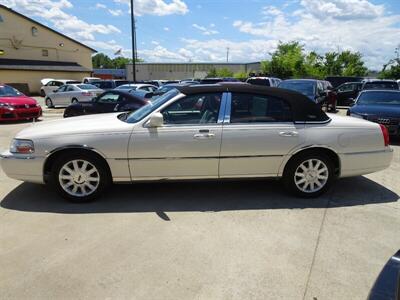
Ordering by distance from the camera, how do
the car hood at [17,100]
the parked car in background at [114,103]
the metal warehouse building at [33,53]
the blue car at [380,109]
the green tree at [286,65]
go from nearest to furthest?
1. the blue car at [380,109]
2. the parked car in background at [114,103]
3. the car hood at [17,100]
4. the metal warehouse building at [33,53]
5. the green tree at [286,65]

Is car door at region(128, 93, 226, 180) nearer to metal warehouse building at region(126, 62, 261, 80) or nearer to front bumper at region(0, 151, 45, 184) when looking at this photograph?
front bumper at region(0, 151, 45, 184)

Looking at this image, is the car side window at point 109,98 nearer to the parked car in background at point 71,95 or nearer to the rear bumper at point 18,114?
the rear bumper at point 18,114

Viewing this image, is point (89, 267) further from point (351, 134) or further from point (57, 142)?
point (351, 134)

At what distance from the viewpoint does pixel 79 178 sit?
4.71 m

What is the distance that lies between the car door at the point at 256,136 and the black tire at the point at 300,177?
0.17 meters

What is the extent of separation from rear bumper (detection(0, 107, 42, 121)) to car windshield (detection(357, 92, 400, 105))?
37.3 feet

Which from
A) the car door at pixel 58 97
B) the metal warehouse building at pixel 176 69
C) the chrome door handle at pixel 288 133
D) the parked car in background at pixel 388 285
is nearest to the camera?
the parked car in background at pixel 388 285

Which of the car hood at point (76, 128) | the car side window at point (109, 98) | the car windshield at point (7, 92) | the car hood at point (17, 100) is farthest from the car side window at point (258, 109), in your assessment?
the car windshield at point (7, 92)

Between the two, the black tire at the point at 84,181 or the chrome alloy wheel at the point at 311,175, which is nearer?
the black tire at the point at 84,181

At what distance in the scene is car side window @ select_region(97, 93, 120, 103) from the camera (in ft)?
37.4

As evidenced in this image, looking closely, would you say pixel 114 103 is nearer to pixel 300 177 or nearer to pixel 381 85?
pixel 300 177

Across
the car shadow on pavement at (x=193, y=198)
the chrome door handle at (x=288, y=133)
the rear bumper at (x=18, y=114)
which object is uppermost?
the chrome door handle at (x=288, y=133)

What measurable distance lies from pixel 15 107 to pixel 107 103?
399cm

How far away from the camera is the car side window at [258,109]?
4828mm
